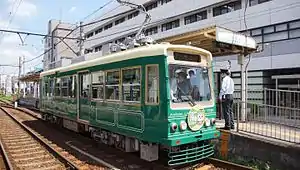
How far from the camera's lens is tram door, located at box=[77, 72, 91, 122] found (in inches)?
426

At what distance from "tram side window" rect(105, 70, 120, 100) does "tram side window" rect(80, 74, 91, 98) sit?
155cm

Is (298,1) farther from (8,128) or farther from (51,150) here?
(8,128)

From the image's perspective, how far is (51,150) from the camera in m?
10.4

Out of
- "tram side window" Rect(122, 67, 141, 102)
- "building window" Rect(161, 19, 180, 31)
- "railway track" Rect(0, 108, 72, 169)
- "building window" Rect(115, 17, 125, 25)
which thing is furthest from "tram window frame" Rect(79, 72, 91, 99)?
"building window" Rect(115, 17, 125, 25)

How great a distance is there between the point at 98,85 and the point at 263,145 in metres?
5.18

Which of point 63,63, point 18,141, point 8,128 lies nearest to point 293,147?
point 18,141

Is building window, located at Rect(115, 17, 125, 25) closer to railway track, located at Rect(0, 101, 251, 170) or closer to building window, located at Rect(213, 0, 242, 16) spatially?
building window, located at Rect(213, 0, 242, 16)

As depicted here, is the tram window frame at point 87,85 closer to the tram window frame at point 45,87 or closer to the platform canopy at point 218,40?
the platform canopy at point 218,40

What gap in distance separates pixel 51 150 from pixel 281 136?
23.3 ft

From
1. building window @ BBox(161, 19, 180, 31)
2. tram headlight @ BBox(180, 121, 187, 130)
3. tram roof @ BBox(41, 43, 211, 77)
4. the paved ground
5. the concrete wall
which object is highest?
building window @ BBox(161, 19, 180, 31)

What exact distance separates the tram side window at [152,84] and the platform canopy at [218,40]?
2783mm

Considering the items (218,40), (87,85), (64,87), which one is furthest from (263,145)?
(64,87)

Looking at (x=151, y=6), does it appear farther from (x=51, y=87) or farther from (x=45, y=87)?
(x=51, y=87)

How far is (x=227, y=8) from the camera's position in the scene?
84.3 feet
